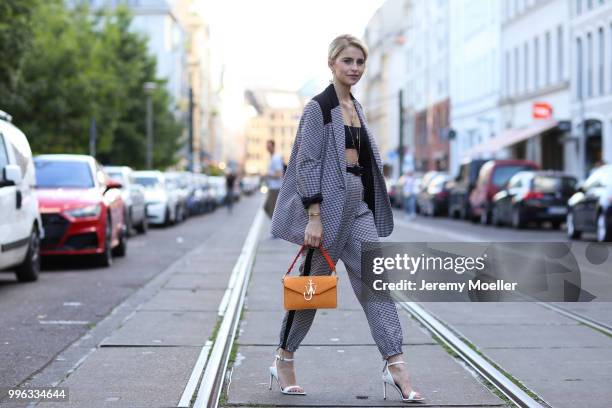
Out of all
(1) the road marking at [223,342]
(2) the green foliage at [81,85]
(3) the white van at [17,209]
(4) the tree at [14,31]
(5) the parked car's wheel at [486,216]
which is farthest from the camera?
(2) the green foliage at [81,85]

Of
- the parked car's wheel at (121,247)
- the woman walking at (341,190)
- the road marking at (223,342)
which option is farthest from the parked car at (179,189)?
the woman walking at (341,190)

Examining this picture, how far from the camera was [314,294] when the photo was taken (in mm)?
6285

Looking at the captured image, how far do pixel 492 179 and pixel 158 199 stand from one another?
9560 millimetres

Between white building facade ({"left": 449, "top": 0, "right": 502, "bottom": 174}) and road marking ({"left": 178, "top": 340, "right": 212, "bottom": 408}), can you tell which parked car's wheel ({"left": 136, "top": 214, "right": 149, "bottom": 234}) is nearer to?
road marking ({"left": 178, "top": 340, "right": 212, "bottom": 408})

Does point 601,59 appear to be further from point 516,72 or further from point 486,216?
point 516,72

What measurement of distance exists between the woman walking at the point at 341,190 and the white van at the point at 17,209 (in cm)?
696

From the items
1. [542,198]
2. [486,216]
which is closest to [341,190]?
[542,198]

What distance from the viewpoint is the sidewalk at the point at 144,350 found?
6797 millimetres

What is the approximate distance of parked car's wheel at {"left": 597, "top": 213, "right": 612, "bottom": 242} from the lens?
73.0 feet

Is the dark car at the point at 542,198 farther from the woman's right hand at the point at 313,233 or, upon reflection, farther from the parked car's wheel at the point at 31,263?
the woman's right hand at the point at 313,233

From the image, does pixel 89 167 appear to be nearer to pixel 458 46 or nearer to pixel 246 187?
pixel 458 46

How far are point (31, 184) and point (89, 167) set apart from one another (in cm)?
375

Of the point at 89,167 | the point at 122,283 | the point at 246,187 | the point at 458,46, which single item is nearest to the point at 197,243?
the point at 89,167

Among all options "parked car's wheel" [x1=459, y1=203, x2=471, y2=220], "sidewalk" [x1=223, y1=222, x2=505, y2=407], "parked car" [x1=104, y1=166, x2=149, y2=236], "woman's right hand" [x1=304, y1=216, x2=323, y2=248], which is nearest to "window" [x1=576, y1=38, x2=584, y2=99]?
"parked car's wheel" [x1=459, y1=203, x2=471, y2=220]
